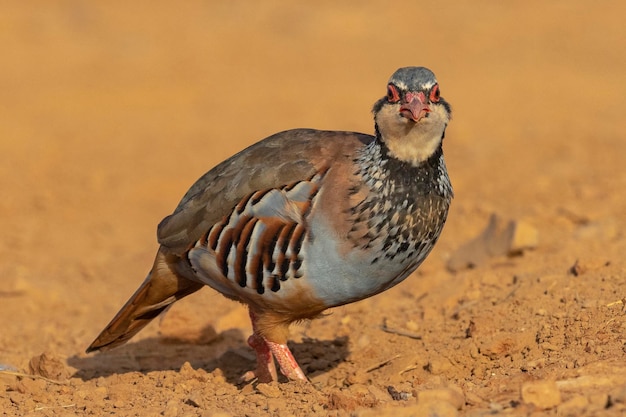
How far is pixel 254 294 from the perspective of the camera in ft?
20.0

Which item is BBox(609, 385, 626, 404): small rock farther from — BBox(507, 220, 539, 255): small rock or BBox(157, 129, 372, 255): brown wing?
BBox(507, 220, 539, 255): small rock

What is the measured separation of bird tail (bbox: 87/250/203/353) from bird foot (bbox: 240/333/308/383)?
0.53m

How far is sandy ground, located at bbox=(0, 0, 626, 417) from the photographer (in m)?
6.02

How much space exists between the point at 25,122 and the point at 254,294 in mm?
9319

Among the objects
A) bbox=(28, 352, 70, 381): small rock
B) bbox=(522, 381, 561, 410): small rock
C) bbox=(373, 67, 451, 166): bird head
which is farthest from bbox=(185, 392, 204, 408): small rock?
bbox=(522, 381, 561, 410): small rock

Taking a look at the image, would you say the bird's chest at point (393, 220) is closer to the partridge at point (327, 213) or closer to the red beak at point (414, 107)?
the partridge at point (327, 213)

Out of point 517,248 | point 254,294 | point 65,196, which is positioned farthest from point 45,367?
point 65,196

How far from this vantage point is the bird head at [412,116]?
18.4 feet

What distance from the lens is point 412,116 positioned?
5.54m

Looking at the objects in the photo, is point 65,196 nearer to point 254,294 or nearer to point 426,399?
point 254,294

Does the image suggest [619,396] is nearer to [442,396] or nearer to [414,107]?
[442,396]

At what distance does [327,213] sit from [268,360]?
133 centimetres

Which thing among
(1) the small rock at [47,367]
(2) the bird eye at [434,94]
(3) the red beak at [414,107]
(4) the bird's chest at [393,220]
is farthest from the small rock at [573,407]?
(1) the small rock at [47,367]

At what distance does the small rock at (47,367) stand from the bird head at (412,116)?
2.58 metres
